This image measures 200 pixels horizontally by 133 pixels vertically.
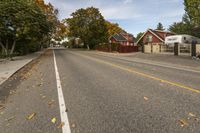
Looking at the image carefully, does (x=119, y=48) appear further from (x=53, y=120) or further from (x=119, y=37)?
(x=53, y=120)

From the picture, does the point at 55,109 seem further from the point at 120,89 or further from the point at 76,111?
the point at 120,89

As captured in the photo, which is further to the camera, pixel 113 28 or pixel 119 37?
pixel 113 28

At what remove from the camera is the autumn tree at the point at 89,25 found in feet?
208

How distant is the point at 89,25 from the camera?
6394 cm

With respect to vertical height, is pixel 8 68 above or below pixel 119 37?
below

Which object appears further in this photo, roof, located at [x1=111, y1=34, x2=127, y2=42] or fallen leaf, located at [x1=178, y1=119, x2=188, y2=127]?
roof, located at [x1=111, y1=34, x2=127, y2=42]

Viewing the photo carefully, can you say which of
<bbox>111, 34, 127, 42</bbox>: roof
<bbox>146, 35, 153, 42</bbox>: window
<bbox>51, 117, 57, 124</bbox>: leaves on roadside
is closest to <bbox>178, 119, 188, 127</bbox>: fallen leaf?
<bbox>51, 117, 57, 124</bbox>: leaves on roadside

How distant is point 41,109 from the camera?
5926 millimetres

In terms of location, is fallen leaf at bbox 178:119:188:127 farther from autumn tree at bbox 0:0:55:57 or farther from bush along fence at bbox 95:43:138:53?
bush along fence at bbox 95:43:138:53

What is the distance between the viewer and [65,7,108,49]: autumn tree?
6328 centimetres

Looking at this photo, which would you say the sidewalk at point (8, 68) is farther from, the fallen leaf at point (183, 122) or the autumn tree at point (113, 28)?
the autumn tree at point (113, 28)

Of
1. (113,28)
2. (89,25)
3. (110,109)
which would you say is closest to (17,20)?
(110,109)

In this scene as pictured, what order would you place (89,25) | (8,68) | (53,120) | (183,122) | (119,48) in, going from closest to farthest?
1. (183,122)
2. (53,120)
3. (8,68)
4. (119,48)
5. (89,25)

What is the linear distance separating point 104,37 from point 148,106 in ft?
202
